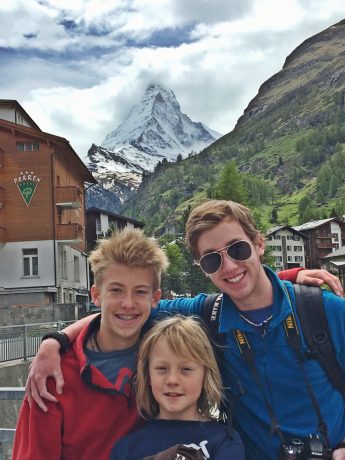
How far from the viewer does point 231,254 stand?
3.35 meters

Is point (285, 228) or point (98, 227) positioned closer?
point (98, 227)

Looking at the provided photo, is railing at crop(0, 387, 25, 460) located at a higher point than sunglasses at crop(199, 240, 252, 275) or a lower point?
lower

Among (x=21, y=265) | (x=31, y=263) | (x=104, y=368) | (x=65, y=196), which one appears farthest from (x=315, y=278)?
(x=31, y=263)

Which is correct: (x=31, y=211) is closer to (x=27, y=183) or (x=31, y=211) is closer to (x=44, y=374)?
(x=27, y=183)

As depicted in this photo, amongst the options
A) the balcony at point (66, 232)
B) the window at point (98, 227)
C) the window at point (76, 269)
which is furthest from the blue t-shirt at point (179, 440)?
the window at point (98, 227)

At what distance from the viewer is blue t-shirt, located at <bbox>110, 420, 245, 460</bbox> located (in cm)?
285

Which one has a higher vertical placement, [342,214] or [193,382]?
[342,214]

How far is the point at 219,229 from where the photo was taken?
338 cm

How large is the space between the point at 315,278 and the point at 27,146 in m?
35.6

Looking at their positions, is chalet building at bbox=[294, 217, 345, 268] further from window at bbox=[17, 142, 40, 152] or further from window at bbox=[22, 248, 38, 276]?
window at bbox=[17, 142, 40, 152]

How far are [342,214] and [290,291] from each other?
459 feet

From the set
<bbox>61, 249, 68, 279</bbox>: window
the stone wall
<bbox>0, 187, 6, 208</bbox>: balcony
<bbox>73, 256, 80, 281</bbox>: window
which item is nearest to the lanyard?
the stone wall

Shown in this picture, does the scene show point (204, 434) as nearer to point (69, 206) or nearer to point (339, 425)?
point (339, 425)

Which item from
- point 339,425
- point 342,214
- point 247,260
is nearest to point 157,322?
point 247,260
